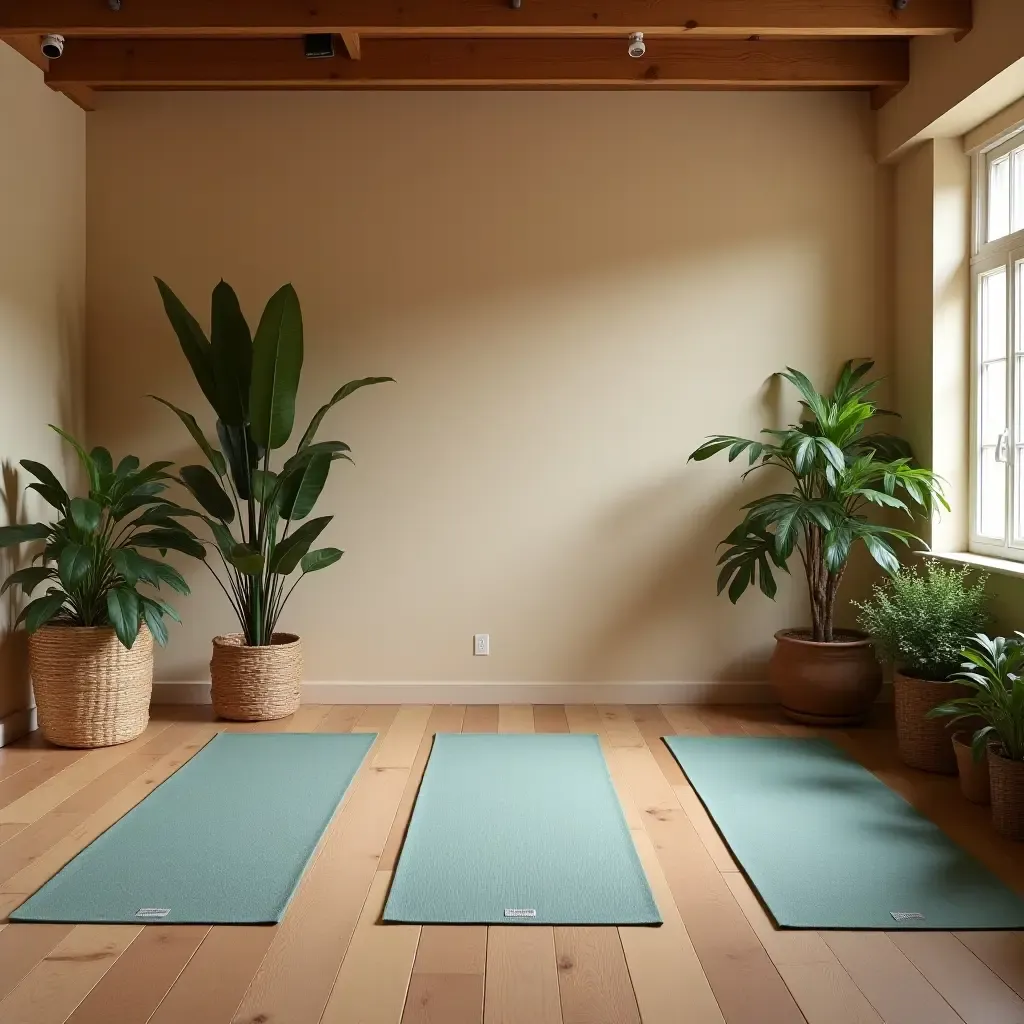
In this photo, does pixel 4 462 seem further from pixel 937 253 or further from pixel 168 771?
pixel 937 253

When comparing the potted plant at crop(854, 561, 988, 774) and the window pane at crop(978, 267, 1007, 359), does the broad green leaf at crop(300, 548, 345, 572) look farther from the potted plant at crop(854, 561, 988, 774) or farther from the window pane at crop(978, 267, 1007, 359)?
the window pane at crop(978, 267, 1007, 359)

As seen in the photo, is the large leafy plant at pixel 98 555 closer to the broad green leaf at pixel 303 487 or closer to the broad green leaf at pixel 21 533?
the broad green leaf at pixel 21 533

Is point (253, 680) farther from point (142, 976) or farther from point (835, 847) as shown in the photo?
point (835, 847)

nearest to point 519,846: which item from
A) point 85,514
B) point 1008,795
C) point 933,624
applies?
point 1008,795

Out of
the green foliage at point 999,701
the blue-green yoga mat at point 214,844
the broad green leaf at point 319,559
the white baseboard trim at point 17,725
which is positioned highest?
the broad green leaf at point 319,559

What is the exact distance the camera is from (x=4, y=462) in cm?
379

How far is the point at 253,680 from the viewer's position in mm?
4090

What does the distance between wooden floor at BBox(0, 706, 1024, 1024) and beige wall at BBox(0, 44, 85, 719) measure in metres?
1.49

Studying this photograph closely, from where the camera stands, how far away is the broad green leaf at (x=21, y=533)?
3559 mm

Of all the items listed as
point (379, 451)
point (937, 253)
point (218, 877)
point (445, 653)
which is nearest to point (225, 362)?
point (379, 451)

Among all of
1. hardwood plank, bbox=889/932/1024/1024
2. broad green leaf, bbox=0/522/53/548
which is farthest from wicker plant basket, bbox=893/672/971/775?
broad green leaf, bbox=0/522/53/548

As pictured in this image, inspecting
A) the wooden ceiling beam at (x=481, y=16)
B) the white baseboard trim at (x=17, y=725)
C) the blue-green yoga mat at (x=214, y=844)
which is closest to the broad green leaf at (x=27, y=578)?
the white baseboard trim at (x=17, y=725)

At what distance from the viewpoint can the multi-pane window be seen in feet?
12.3

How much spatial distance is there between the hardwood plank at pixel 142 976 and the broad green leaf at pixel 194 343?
237 centimetres
